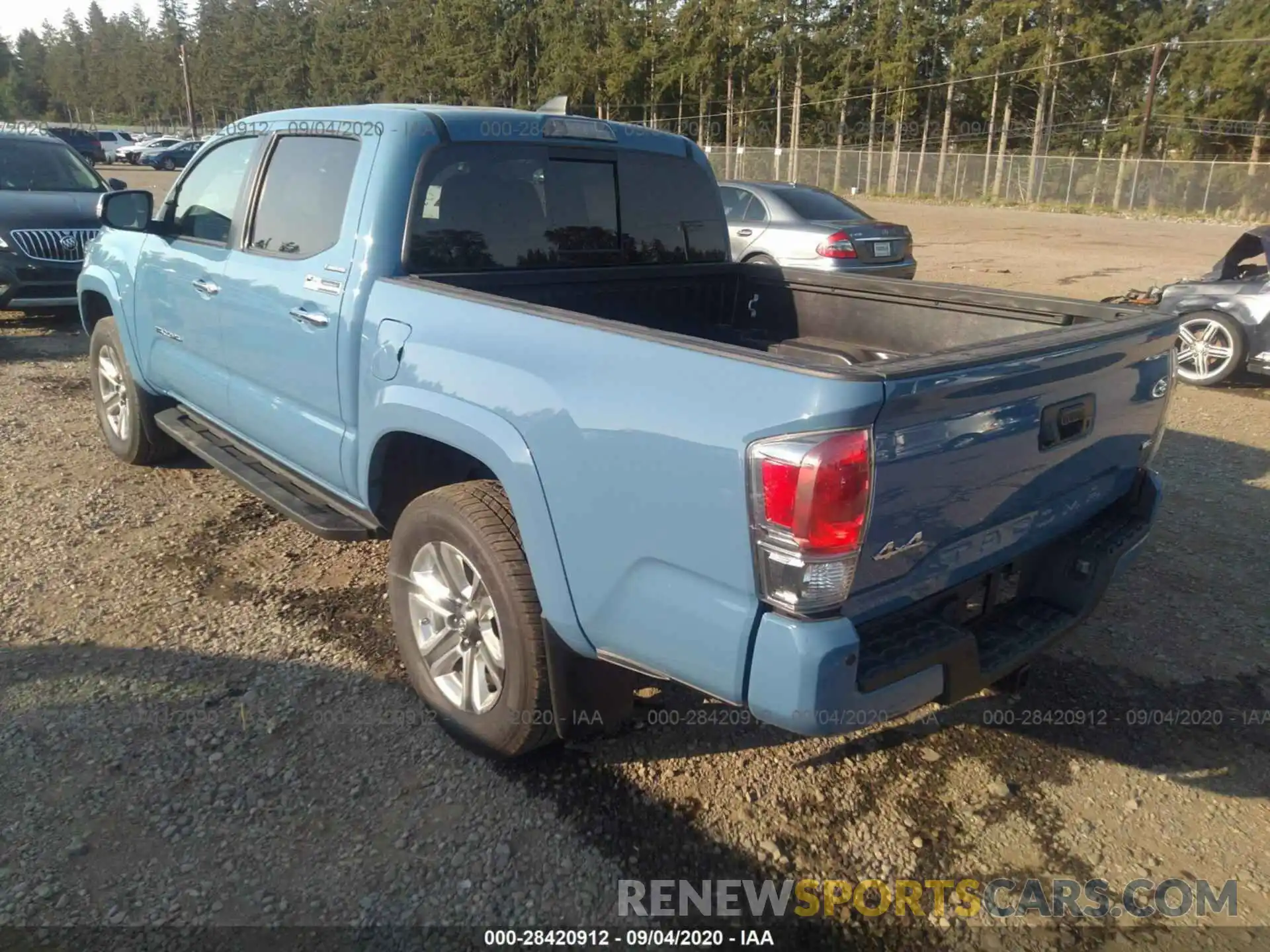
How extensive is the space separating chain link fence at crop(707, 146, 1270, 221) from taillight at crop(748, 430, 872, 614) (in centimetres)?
3218

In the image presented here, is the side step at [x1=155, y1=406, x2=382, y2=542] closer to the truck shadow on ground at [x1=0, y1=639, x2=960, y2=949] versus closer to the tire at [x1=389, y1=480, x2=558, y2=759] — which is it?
the tire at [x1=389, y1=480, x2=558, y2=759]

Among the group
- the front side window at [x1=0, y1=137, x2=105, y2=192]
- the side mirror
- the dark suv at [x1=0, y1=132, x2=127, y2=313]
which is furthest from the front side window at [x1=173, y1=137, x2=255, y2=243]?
the front side window at [x1=0, y1=137, x2=105, y2=192]

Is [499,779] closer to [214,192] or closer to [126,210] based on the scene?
[214,192]

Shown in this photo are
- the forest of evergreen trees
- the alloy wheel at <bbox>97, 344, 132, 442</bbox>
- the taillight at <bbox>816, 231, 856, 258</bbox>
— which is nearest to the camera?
the alloy wheel at <bbox>97, 344, 132, 442</bbox>

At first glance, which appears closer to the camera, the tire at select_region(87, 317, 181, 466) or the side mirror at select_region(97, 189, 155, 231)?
the side mirror at select_region(97, 189, 155, 231)

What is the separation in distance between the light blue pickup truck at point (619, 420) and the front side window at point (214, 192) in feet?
0.06

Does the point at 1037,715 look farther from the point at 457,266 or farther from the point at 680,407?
the point at 457,266

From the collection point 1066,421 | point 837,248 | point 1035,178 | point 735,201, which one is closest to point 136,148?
point 1035,178

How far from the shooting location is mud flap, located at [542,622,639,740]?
264 cm

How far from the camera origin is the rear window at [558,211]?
3.42 m

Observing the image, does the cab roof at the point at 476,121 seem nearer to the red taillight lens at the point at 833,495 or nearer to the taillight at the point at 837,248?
the red taillight lens at the point at 833,495

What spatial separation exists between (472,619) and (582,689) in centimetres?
51

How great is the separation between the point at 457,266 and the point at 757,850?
7.45 ft

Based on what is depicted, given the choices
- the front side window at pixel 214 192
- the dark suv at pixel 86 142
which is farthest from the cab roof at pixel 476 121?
the dark suv at pixel 86 142
